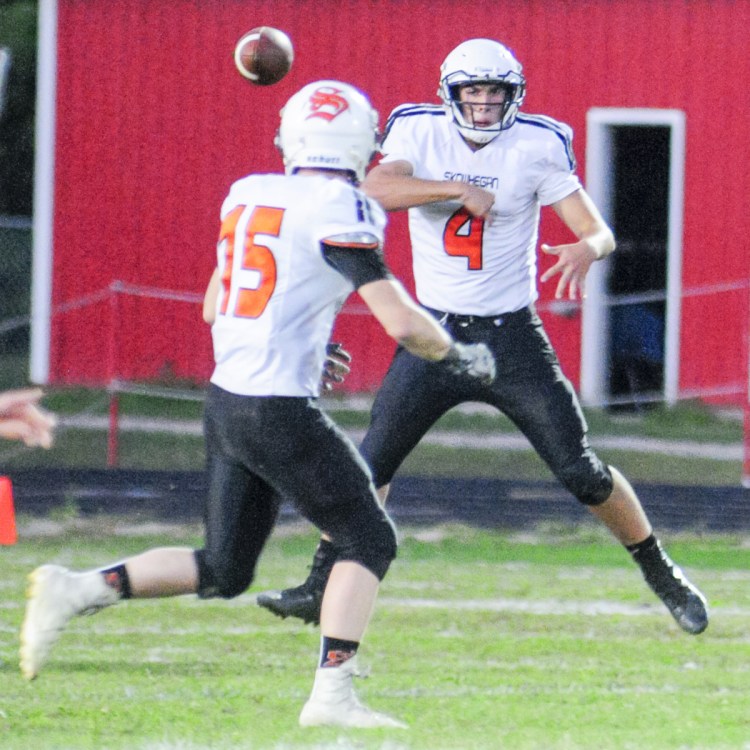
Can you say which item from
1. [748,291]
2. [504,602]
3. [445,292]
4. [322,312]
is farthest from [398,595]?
[748,291]

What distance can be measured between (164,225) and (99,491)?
5238mm

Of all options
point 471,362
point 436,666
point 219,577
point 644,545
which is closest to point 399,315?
point 471,362

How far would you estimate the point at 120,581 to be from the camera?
523cm

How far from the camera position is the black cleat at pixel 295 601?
6.09 meters

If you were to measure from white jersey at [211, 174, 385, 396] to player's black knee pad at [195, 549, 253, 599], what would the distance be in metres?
0.49

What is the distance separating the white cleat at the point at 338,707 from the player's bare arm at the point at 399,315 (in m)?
0.91

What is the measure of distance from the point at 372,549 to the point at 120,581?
2.32 ft

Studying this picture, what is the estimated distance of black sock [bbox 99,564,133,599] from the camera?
523 centimetres

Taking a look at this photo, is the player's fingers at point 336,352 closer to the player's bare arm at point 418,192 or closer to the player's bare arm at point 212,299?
the player's bare arm at point 212,299

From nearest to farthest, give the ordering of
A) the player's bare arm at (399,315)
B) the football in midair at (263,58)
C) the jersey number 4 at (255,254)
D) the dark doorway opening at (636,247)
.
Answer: the player's bare arm at (399,315)
the jersey number 4 at (255,254)
the football in midair at (263,58)
the dark doorway opening at (636,247)

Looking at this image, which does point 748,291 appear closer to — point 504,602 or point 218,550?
point 504,602

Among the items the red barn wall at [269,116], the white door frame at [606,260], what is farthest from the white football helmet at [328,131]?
the red barn wall at [269,116]

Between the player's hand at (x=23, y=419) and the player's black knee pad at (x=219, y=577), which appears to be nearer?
the player's hand at (x=23, y=419)

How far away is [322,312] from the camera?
5117mm
